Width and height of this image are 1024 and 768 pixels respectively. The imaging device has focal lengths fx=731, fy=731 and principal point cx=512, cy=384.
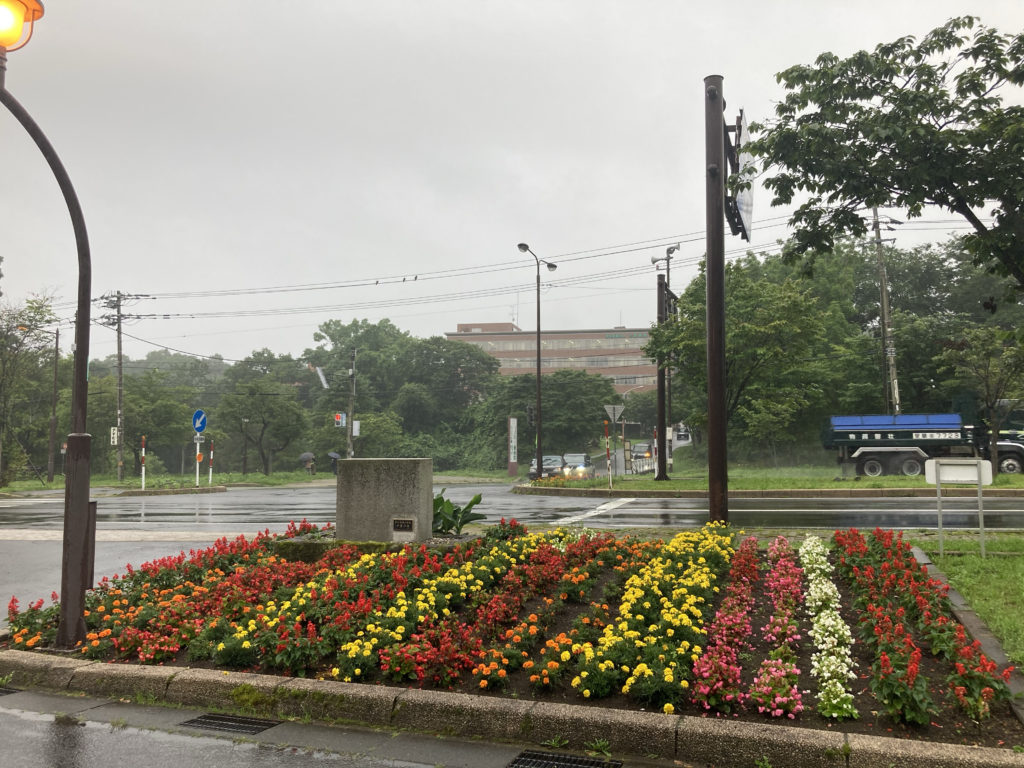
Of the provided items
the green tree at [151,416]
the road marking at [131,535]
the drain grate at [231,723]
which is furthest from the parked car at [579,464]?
the drain grate at [231,723]

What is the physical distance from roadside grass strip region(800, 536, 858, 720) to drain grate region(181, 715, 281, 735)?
10.7 ft

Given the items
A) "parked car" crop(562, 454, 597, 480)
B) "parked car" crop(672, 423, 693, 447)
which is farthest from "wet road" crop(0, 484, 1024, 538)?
"parked car" crop(672, 423, 693, 447)

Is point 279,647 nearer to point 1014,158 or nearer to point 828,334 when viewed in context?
point 1014,158

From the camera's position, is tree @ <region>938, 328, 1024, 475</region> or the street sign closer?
tree @ <region>938, 328, 1024, 475</region>

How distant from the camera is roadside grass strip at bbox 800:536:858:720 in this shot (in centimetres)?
400

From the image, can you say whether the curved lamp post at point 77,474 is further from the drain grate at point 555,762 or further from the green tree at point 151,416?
the green tree at point 151,416

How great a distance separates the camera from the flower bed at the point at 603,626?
4.14 meters

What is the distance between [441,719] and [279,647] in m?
1.53

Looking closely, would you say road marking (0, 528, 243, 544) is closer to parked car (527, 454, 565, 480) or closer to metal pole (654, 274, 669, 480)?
metal pole (654, 274, 669, 480)

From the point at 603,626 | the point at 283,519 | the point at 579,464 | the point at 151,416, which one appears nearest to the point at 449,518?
the point at 603,626

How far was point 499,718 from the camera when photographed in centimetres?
420

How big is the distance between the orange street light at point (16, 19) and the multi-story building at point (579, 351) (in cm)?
10679

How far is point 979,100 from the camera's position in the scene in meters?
9.43

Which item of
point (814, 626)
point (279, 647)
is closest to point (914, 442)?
point (814, 626)
